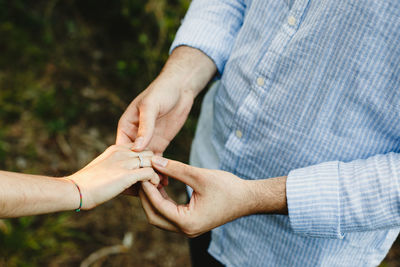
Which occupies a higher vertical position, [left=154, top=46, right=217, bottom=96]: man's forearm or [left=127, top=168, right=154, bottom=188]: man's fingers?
[left=154, top=46, right=217, bottom=96]: man's forearm

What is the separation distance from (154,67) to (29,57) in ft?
4.96

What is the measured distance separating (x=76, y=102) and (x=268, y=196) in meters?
2.66

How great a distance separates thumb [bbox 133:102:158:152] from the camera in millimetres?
1361

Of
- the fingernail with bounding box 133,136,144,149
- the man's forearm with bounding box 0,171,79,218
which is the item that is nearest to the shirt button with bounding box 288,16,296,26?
the fingernail with bounding box 133,136,144,149

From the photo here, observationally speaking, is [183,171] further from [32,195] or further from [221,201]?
[32,195]

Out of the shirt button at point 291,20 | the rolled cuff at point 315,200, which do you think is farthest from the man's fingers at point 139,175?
the shirt button at point 291,20

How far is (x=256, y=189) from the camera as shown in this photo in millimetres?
1230

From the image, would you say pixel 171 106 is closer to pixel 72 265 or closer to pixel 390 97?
pixel 390 97

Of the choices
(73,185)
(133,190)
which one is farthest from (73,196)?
(133,190)

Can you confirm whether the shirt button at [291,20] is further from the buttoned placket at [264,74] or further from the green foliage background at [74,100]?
the green foliage background at [74,100]

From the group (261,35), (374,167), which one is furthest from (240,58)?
(374,167)

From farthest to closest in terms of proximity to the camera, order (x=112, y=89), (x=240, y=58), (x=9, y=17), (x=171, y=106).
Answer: (x=9, y=17) → (x=112, y=89) → (x=171, y=106) → (x=240, y=58)

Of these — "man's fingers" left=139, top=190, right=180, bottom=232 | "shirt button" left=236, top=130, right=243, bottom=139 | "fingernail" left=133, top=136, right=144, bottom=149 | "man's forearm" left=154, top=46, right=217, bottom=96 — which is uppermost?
"man's forearm" left=154, top=46, right=217, bottom=96

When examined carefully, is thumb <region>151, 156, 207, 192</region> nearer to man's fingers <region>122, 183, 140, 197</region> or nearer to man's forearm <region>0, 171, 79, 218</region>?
man's fingers <region>122, 183, 140, 197</region>
